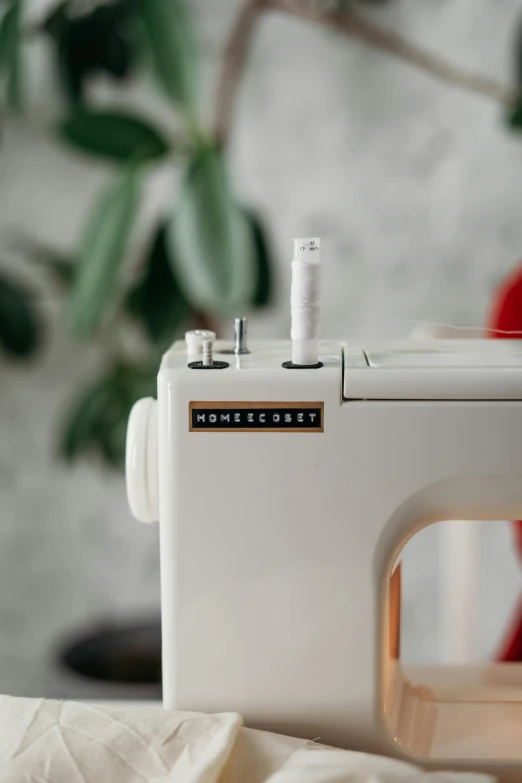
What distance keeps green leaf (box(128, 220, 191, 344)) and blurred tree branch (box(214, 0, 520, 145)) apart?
0.30 m

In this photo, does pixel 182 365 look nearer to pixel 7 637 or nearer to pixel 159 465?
pixel 159 465

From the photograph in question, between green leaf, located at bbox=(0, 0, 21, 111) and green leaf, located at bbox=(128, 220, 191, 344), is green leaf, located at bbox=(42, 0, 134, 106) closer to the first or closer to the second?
green leaf, located at bbox=(0, 0, 21, 111)

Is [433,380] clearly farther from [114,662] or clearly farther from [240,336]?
[114,662]

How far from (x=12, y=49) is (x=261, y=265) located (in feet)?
2.25

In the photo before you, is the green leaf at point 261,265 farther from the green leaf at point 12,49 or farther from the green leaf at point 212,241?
the green leaf at point 12,49

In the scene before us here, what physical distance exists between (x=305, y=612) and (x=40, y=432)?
1643mm

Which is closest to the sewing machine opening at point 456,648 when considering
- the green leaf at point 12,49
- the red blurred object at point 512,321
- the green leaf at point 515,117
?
the red blurred object at point 512,321

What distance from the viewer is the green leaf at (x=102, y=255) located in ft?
6.66

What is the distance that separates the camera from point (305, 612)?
2.75 ft

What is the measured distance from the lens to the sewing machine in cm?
82

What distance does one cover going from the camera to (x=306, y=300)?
2.81 feet

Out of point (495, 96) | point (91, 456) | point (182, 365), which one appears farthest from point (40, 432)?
point (182, 365)

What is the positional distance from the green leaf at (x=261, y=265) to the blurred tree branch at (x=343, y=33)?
215 mm

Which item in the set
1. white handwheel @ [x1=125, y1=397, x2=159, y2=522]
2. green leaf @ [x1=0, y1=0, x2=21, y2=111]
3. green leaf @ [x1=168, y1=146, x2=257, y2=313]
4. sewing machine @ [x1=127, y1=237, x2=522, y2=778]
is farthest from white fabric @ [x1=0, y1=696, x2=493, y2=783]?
green leaf @ [x1=0, y1=0, x2=21, y2=111]
